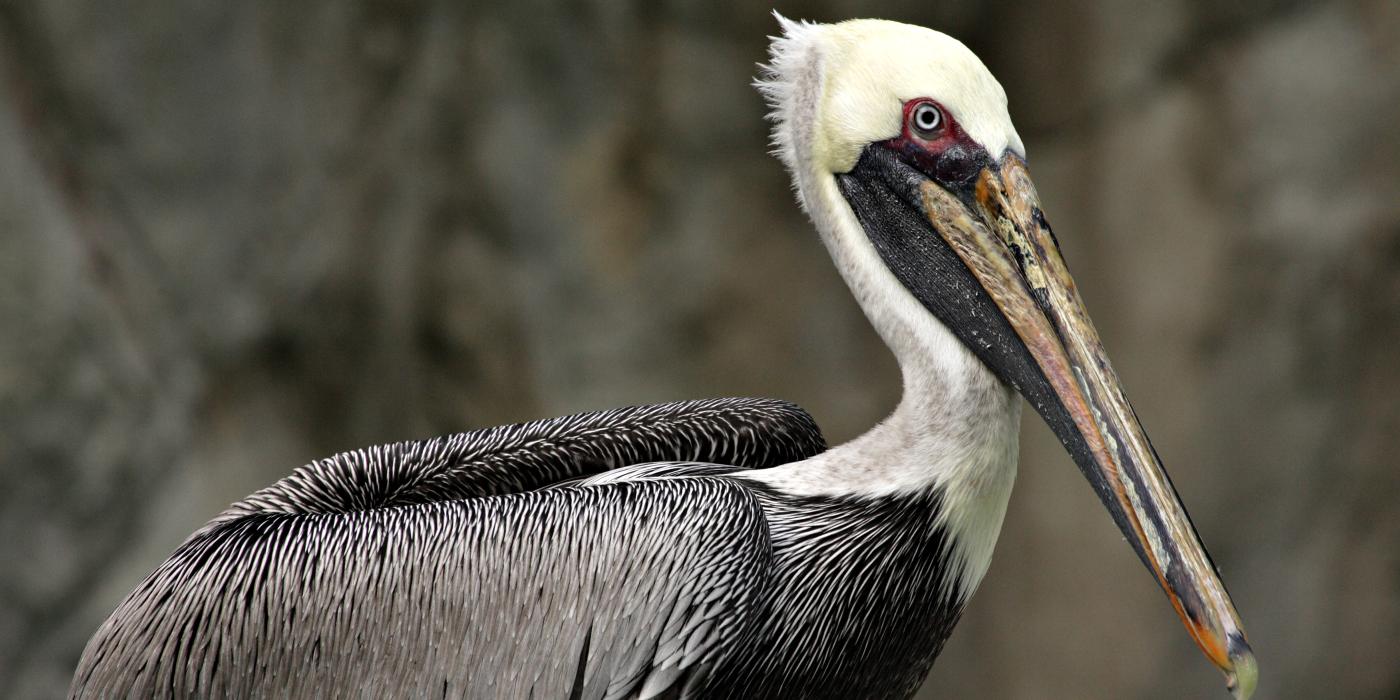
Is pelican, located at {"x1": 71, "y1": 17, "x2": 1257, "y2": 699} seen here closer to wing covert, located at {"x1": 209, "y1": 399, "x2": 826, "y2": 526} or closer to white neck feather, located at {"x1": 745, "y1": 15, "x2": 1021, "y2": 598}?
white neck feather, located at {"x1": 745, "y1": 15, "x2": 1021, "y2": 598}

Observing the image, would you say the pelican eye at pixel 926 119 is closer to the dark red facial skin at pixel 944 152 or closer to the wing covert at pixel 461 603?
the dark red facial skin at pixel 944 152

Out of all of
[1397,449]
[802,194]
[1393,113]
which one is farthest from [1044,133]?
[802,194]

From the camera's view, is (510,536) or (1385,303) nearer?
(510,536)

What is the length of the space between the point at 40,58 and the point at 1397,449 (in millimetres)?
3945

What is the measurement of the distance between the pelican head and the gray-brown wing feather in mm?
465

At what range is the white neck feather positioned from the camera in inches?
84.6

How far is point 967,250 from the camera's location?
219 cm

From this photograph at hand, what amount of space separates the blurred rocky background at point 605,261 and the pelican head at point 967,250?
1.71 m

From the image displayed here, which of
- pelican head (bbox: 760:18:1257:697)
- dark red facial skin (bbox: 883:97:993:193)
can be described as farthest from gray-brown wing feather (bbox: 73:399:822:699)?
dark red facial skin (bbox: 883:97:993:193)

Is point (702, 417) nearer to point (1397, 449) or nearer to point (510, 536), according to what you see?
point (510, 536)

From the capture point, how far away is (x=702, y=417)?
2.54 m

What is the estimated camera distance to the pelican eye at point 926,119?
2.17 m

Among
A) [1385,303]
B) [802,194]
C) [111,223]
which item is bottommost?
[1385,303]

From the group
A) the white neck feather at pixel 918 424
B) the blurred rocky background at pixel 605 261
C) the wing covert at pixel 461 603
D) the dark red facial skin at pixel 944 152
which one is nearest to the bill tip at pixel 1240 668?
the white neck feather at pixel 918 424
